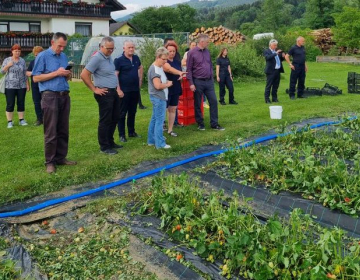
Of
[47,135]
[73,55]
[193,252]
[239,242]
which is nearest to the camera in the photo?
[239,242]

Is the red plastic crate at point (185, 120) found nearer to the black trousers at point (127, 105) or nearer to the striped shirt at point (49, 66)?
the black trousers at point (127, 105)

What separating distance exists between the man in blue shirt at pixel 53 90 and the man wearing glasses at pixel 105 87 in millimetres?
407

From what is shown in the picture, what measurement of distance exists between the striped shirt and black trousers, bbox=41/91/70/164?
0.09m

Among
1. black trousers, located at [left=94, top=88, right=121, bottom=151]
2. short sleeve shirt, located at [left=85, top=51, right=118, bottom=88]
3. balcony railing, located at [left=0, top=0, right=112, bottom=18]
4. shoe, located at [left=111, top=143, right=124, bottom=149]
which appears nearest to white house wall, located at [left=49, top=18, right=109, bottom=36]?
balcony railing, located at [left=0, top=0, right=112, bottom=18]

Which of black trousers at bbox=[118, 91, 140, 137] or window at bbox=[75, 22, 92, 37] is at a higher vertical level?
window at bbox=[75, 22, 92, 37]

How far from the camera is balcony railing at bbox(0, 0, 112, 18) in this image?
2769cm

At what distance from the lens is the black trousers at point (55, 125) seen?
18.2 feet

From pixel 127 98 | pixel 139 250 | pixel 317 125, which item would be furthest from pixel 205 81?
pixel 139 250

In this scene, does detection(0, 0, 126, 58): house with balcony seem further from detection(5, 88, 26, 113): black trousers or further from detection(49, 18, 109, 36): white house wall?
detection(5, 88, 26, 113): black trousers

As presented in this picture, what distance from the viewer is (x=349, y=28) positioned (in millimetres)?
26359

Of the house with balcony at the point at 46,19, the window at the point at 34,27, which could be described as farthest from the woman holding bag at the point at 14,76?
the window at the point at 34,27

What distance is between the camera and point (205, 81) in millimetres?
7680

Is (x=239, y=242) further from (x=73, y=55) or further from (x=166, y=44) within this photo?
(x=73, y=55)

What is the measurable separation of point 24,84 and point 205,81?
3534 millimetres
